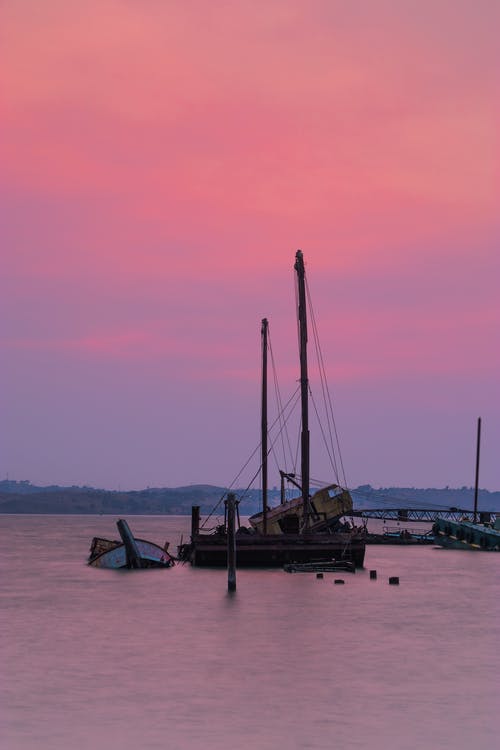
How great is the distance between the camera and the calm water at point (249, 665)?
30.0 metres

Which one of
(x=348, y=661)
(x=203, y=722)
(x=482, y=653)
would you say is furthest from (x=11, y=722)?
(x=482, y=653)

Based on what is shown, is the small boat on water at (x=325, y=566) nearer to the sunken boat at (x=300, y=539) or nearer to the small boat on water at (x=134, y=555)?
the sunken boat at (x=300, y=539)

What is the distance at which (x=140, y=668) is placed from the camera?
1598 inches

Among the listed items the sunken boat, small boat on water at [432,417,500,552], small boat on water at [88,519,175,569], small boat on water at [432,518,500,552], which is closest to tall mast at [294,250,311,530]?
the sunken boat

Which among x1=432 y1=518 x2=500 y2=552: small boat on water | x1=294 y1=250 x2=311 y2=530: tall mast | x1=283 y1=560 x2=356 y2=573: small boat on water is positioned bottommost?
x1=432 y1=518 x2=500 y2=552: small boat on water

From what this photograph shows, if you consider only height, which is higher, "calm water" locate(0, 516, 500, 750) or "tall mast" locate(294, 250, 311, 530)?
"tall mast" locate(294, 250, 311, 530)

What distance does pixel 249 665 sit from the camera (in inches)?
1636

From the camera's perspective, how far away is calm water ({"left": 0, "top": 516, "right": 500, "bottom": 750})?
98.4 ft

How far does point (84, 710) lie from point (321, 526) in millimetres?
49207

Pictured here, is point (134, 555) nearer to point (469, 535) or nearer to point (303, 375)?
point (303, 375)

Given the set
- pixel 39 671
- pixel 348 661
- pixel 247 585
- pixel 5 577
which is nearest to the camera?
pixel 39 671

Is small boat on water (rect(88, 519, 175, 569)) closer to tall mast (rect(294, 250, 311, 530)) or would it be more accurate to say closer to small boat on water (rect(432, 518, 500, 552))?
tall mast (rect(294, 250, 311, 530))

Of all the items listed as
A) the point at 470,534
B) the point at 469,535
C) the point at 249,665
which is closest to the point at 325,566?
the point at 249,665

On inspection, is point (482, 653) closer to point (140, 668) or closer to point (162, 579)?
point (140, 668)
